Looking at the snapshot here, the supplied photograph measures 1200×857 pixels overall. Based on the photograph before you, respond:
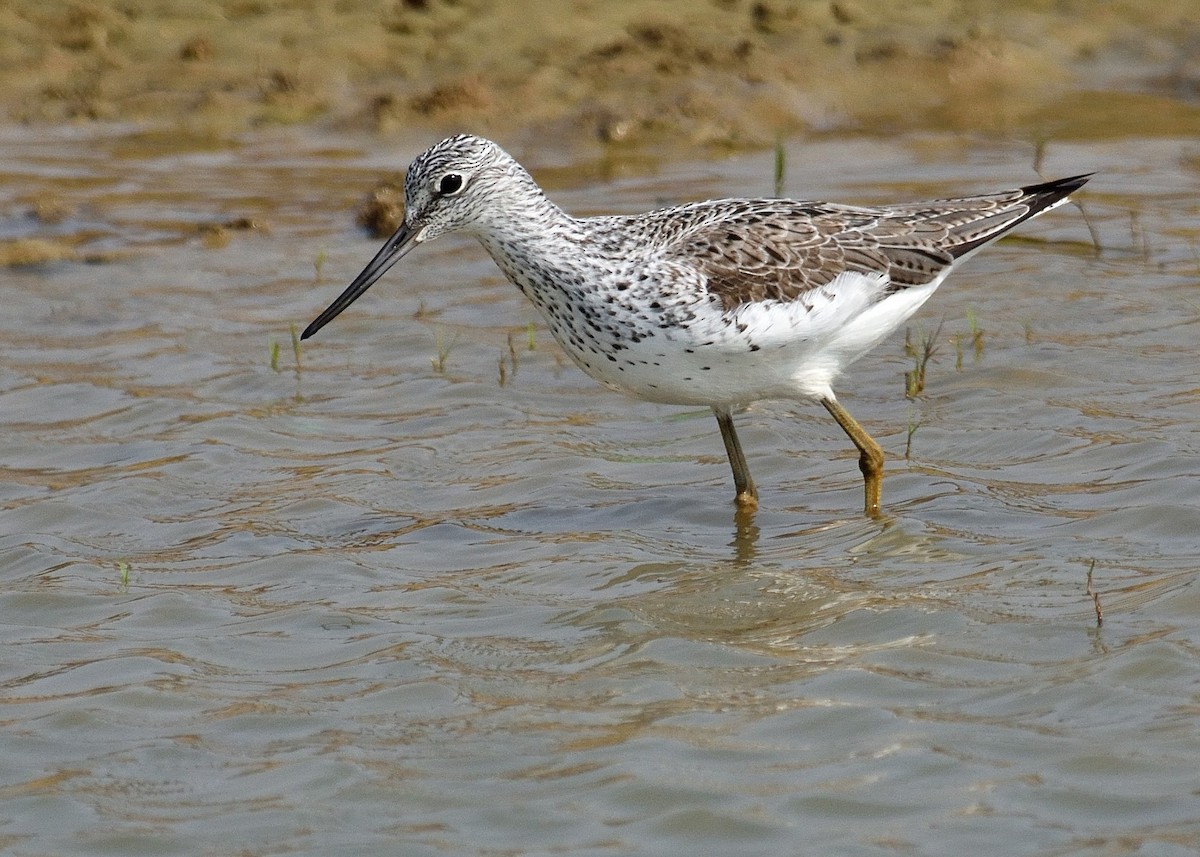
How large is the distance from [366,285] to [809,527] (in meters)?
2.30

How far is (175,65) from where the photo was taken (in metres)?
14.2

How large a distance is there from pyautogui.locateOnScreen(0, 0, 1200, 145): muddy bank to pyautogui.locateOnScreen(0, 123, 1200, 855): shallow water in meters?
1.61

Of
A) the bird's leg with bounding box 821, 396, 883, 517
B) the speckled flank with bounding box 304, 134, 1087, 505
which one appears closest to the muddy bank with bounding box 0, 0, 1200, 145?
the speckled flank with bounding box 304, 134, 1087, 505

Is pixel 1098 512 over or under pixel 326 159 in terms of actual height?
under

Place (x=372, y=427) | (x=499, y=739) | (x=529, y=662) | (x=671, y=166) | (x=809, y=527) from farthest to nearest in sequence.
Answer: (x=671, y=166) → (x=372, y=427) → (x=809, y=527) → (x=529, y=662) → (x=499, y=739)

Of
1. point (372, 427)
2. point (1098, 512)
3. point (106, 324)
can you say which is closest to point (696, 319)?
point (1098, 512)

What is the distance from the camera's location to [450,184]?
7.55m

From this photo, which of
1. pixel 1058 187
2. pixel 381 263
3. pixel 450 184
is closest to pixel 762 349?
pixel 450 184

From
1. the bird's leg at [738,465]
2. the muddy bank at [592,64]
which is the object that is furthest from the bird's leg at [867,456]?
the muddy bank at [592,64]

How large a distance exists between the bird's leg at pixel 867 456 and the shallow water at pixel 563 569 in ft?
0.37

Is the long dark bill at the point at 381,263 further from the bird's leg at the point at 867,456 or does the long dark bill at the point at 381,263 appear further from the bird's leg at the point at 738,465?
the bird's leg at the point at 867,456

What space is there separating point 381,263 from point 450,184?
0.55 metres

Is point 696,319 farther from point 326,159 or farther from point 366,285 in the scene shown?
point 326,159

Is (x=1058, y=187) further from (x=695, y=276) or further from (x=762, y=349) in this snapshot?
(x=695, y=276)
